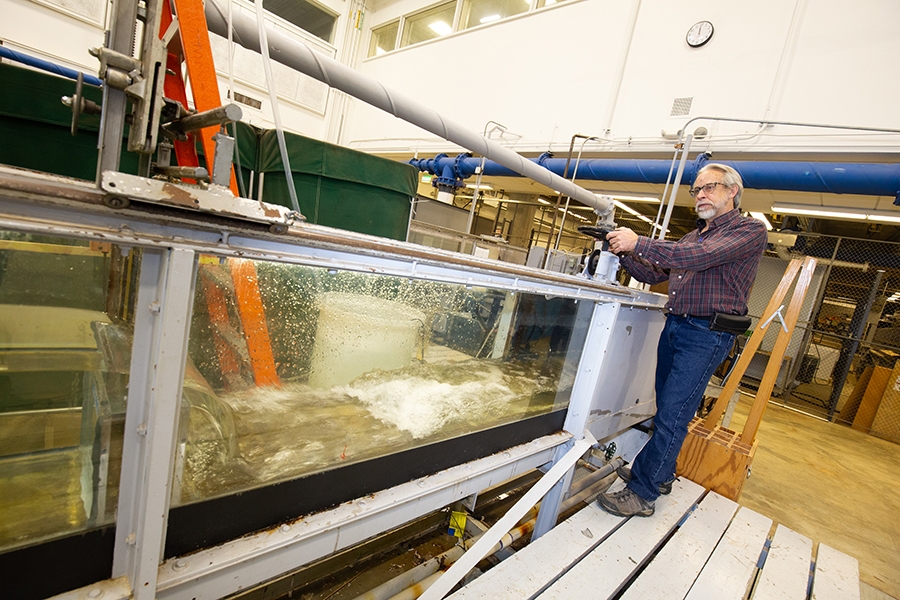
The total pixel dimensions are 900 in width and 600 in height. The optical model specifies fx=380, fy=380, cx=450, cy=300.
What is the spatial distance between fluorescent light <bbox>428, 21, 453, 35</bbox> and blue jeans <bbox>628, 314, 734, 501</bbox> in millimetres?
6631

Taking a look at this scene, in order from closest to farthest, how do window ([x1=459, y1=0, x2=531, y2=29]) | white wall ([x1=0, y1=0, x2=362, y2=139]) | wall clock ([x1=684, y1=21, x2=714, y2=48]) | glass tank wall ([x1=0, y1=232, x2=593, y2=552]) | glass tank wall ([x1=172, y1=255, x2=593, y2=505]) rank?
glass tank wall ([x1=0, y1=232, x2=593, y2=552]) < glass tank wall ([x1=172, y1=255, x2=593, y2=505]) < wall clock ([x1=684, y1=21, x2=714, y2=48]) < white wall ([x1=0, y1=0, x2=362, y2=139]) < window ([x1=459, y1=0, x2=531, y2=29])

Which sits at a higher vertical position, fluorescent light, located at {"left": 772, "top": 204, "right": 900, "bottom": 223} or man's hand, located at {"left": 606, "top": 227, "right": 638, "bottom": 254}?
fluorescent light, located at {"left": 772, "top": 204, "right": 900, "bottom": 223}

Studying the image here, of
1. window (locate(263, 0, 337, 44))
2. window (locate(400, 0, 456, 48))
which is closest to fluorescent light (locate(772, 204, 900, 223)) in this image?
window (locate(400, 0, 456, 48))

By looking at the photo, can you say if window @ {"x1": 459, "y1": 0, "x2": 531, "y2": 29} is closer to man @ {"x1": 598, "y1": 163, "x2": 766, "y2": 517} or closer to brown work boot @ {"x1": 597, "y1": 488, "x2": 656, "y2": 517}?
man @ {"x1": 598, "y1": 163, "x2": 766, "y2": 517}

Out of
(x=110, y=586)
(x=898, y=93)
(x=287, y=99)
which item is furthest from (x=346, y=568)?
(x=287, y=99)

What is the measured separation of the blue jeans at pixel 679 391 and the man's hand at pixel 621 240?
437 millimetres

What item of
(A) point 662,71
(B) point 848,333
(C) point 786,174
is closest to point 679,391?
(C) point 786,174

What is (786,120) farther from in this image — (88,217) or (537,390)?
(88,217)

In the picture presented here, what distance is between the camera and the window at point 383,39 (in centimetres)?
727

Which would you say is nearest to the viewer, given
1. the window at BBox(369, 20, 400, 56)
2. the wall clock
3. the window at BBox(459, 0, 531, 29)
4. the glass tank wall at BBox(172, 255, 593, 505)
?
the glass tank wall at BBox(172, 255, 593, 505)

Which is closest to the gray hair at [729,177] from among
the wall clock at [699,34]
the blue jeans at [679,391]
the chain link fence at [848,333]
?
the blue jeans at [679,391]

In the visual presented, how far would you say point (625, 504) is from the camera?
5.55 ft

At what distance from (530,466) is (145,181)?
5.18 feet

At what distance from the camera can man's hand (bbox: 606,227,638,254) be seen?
157 centimetres
